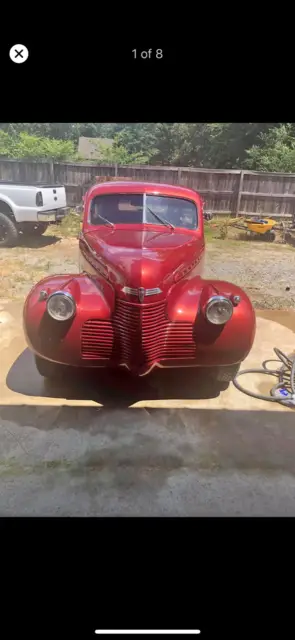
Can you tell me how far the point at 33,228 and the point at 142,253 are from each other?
174 inches

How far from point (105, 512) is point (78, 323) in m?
1.14

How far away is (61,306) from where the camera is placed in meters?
2.47

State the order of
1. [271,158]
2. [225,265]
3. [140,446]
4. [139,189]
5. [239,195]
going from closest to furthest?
[140,446], [139,189], [271,158], [225,265], [239,195]

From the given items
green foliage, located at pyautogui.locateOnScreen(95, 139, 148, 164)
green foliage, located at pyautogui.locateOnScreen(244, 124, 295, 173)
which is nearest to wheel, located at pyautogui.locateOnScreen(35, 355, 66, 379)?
green foliage, located at pyautogui.locateOnScreen(244, 124, 295, 173)

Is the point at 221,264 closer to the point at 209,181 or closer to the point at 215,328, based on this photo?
the point at 209,181

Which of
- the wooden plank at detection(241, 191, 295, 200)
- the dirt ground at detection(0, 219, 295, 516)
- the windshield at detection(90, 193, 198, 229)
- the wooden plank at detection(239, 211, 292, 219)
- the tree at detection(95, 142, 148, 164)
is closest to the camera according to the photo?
the dirt ground at detection(0, 219, 295, 516)

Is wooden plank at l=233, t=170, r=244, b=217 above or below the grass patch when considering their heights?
above
